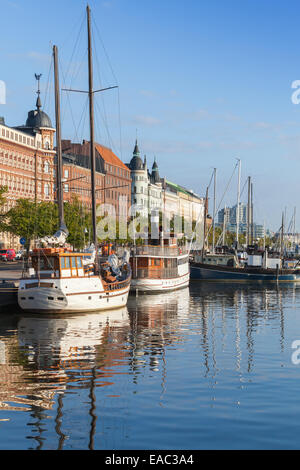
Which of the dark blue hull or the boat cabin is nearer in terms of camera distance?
the boat cabin

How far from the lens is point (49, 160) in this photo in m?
143

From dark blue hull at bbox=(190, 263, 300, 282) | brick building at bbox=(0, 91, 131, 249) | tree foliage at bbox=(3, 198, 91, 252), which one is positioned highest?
brick building at bbox=(0, 91, 131, 249)

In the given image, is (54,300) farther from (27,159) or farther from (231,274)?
(27,159)

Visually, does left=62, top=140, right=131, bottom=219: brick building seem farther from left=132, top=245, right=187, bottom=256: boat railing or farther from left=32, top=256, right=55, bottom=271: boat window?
left=32, top=256, right=55, bottom=271: boat window

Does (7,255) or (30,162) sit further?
(30,162)

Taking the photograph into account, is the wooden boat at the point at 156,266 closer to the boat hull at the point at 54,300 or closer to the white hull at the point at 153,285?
the white hull at the point at 153,285

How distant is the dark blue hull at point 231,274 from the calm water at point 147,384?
50121 millimetres

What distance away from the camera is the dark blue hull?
306ft

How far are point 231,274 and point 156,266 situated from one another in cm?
2789

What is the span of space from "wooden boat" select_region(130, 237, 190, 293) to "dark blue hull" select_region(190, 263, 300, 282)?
20113 millimetres

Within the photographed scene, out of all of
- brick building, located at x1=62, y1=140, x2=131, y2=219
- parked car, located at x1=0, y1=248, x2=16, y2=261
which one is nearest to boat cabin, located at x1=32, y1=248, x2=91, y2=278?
parked car, located at x1=0, y1=248, x2=16, y2=261

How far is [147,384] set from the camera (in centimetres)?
2270

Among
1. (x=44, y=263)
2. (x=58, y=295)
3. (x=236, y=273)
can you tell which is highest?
(x=44, y=263)

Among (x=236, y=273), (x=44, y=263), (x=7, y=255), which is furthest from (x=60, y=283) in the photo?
(x=7, y=255)
